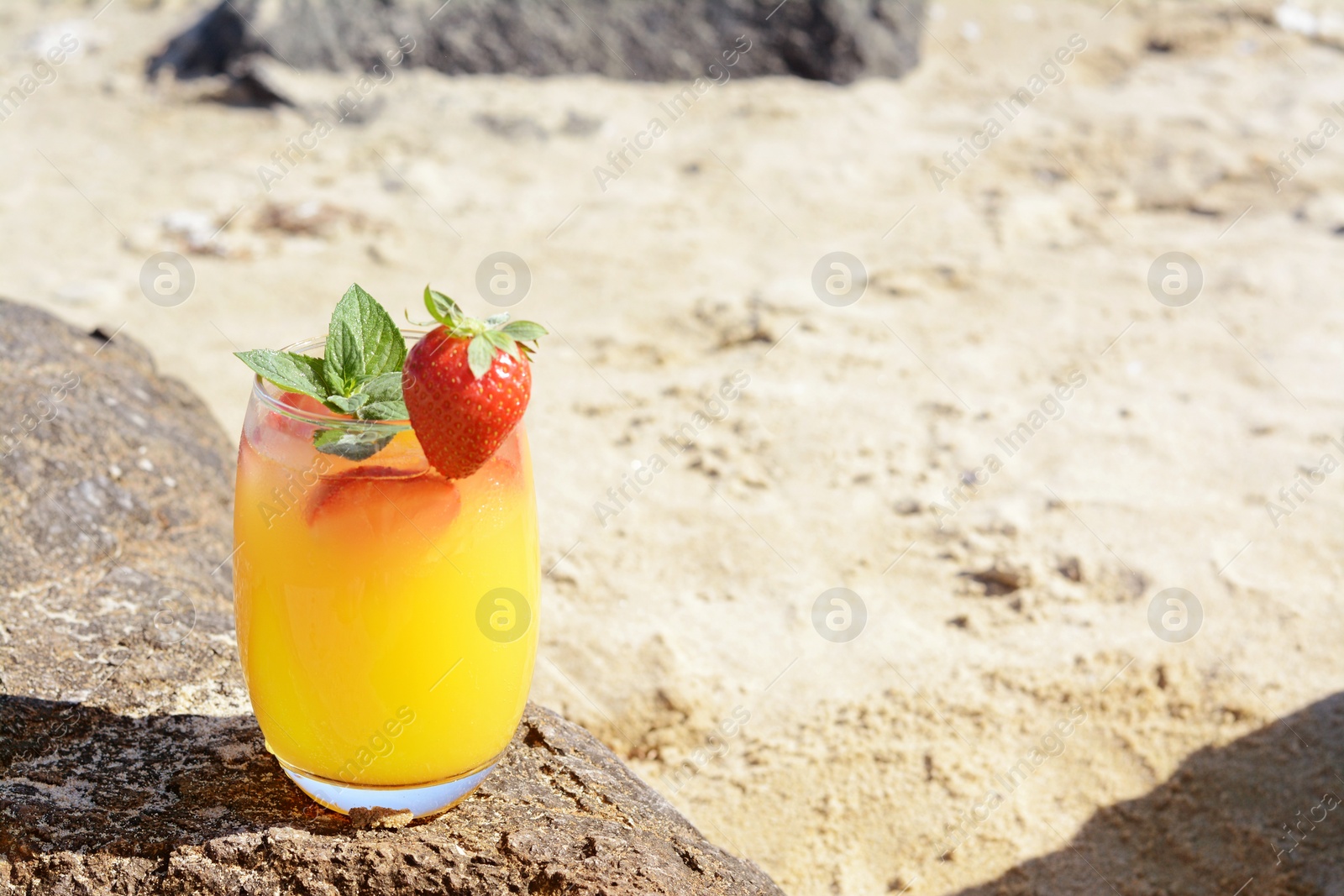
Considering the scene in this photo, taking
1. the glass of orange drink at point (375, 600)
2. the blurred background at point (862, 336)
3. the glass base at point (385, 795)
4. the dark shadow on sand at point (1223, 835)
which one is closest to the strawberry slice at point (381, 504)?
the glass of orange drink at point (375, 600)

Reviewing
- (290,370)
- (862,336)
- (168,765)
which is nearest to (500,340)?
(290,370)

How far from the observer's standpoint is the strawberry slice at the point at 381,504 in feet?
4.19

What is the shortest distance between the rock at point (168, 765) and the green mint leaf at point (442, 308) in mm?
570

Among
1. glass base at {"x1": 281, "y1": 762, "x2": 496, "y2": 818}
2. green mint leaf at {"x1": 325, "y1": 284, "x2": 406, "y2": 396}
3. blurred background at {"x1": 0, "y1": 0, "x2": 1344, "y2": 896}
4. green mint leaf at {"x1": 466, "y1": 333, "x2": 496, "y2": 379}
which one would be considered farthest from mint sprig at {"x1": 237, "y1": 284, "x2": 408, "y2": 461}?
blurred background at {"x1": 0, "y1": 0, "x2": 1344, "y2": 896}

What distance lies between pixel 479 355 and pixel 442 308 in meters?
0.07

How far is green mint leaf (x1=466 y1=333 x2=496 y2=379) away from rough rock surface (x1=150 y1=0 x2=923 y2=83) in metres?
5.66

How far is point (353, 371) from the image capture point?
51.1 inches

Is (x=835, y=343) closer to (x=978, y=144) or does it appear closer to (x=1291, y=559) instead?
(x=1291, y=559)

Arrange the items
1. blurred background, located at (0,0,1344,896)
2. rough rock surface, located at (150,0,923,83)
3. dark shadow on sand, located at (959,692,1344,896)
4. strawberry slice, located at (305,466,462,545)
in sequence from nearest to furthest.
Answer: strawberry slice, located at (305,466,462,545), dark shadow on sand, located at (959,692,1344,896), blurred background, located at (0,0,1344,896), rough rock surface, located at (150,0,923,83)

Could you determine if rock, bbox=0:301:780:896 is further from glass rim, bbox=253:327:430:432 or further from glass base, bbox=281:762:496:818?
→ glass rim, bbox=253:327:430:432

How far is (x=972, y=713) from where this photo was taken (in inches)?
110

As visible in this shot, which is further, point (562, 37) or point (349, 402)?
point (562, 37)

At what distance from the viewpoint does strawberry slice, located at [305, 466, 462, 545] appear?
1278 millimetres

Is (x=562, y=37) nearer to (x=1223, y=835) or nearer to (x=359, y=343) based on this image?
(x=1223, y=835)
